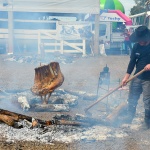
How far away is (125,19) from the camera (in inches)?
912

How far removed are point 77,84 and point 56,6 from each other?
25.9ft

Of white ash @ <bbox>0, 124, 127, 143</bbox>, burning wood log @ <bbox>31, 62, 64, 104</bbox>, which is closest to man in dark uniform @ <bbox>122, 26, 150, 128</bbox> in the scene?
white ash @ <bbox>0, 124, 127, 143</bbox>

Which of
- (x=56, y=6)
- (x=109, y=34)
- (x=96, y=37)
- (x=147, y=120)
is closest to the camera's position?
(x=147, y=120)

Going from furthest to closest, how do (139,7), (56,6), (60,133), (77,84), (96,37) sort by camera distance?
(139,7) < (96,37) < (56,6) < (77,84) < (60,133)

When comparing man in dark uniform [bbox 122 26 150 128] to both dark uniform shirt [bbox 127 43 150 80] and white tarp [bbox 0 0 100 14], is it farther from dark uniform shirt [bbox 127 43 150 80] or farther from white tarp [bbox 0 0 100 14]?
white tarp [bbox 0 0 100 14]

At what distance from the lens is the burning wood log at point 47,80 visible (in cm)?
647

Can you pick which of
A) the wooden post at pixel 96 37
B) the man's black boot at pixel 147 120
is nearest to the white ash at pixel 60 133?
the man's black boot at pixel 147 120

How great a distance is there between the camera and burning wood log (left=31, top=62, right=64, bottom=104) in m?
6.47

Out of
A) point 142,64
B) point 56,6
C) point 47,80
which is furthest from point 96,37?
point 142,64

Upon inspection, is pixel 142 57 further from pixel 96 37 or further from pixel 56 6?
pixel 96 37

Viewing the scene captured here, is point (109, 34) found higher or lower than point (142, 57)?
higher

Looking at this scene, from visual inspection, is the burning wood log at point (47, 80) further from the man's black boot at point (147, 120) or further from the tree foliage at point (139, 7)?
the tree foliage at point (139, 7)

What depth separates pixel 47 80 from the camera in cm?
668

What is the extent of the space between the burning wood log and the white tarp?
9980 mm
